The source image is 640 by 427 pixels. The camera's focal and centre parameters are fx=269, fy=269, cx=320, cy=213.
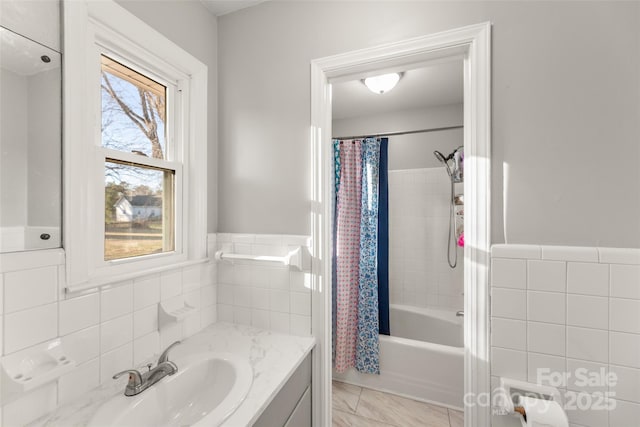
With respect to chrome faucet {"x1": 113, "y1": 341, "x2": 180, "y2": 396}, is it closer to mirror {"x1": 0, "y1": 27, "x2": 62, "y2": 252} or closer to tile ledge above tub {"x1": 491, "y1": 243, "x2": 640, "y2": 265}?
mirror {"x1": 0, "y1": 27, "x2": 62, "y2": 252}

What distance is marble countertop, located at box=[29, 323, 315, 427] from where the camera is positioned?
796mm

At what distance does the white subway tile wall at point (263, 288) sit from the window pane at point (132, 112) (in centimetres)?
58

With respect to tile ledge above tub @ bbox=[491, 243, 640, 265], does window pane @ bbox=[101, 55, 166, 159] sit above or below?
above

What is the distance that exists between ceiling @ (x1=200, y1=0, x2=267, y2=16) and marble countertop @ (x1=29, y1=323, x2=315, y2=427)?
5.64ft

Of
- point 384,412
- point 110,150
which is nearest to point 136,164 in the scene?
point 110,150

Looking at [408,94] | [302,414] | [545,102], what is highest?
[408,94]

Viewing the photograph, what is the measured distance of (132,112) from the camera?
1.17m

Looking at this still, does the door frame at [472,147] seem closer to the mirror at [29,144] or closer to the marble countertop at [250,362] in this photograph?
the marble countertop at [250,362]

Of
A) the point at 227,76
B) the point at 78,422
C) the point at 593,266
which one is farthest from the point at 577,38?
the point at 78,422

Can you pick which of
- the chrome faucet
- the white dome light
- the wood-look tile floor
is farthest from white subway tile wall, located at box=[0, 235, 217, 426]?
the white dome light

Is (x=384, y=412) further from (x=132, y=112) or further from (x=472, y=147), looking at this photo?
(x=132, y=112)

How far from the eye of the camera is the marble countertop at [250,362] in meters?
0.80

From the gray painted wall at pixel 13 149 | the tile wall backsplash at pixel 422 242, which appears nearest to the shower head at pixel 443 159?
the tile wall backsplash at pixel 422 242

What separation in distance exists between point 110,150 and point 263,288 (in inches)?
35.5
